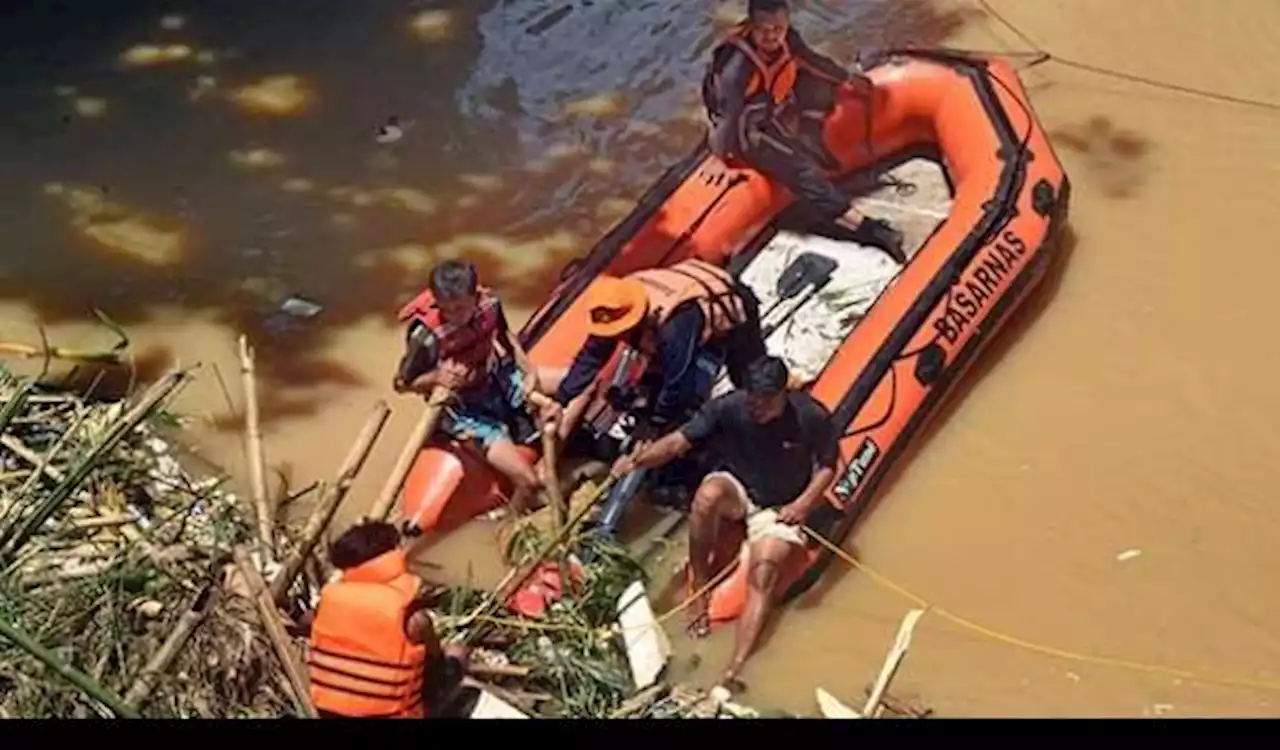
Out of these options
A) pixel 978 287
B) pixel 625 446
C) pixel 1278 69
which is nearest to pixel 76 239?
pixel 625 446

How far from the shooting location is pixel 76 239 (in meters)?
8.73

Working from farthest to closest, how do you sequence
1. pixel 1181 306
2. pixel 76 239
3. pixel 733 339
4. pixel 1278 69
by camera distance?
pixel 1278 69, pixel 76 239, pixel 1181 306, pixel 733 339

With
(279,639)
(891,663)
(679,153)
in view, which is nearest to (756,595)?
A: (891,663)

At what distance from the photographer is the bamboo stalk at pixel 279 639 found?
573 centimetres

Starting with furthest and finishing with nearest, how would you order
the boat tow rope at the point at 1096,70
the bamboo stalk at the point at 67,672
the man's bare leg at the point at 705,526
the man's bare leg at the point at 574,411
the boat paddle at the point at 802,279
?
the boat tow rope at the point at 1096,70 < the boat paddle at the point at 802,279 < the man's bare leg at the point at 574,411 < the man's bare leg at the point at 705,526 < the bamboo stalk at the point at 67,672

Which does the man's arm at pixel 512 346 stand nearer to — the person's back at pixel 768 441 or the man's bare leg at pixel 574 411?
the man's bare leg at pixel 574 411

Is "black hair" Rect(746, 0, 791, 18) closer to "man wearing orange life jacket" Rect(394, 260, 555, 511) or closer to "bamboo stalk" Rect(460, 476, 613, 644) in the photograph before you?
"man wearing orange life jacket" Rect(394, 260, 555, 511)

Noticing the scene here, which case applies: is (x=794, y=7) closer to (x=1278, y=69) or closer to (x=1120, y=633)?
(x=1278, y=69)

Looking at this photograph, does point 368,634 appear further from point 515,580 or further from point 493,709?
point 515,580

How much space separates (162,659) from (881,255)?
11.2 ft

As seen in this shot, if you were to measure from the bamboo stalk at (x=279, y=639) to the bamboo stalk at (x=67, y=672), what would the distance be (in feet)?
1.47

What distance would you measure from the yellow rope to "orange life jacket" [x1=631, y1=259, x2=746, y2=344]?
80 centimetres

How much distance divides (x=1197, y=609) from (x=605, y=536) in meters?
1.98

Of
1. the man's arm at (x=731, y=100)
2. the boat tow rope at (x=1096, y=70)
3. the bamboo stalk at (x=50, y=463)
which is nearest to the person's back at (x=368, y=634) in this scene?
the bamboo stalk at (x=50, y=463)
